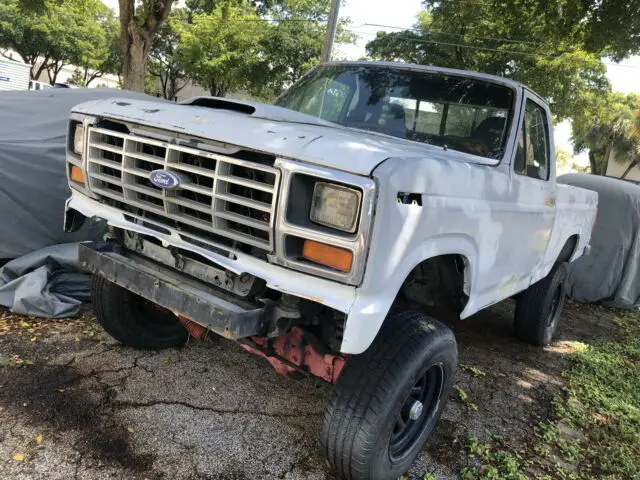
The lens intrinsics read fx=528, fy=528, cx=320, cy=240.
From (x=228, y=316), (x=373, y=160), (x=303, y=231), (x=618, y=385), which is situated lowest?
(x=618, y=385)

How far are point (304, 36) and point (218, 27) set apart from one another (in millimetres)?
4130

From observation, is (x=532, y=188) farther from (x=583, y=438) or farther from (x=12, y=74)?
(x=12, y=74)

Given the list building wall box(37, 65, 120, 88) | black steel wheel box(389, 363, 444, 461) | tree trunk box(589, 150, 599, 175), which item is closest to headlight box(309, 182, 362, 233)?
black steel wheel box(389, 363, 444, 461)

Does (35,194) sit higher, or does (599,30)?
(599,30)

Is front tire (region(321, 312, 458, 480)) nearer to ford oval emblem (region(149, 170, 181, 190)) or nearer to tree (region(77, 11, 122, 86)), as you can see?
ford oval emblem (region(149, 170, 181, 190))

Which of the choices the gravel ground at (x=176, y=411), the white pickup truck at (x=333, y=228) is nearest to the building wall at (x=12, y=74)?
the gravel ground at (x=176, y=411)

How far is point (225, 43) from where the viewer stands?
2458 cm

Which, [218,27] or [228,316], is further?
[218,27]

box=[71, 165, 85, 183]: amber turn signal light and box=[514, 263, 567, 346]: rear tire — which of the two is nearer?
box=[71, 165, 85, 183]: amber turn signal light

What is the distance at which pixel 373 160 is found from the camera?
2.03 metres

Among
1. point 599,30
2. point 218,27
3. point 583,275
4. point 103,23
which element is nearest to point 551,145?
point 583,275

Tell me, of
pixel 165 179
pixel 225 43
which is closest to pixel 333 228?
pixel 165 179

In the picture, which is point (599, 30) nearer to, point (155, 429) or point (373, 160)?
point (373, 160)

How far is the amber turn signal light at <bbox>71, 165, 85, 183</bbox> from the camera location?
2.95 meters
